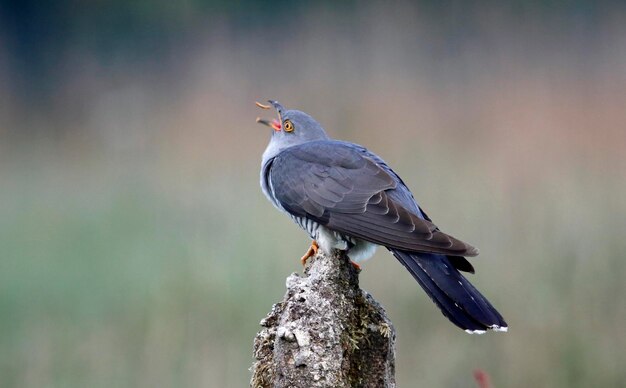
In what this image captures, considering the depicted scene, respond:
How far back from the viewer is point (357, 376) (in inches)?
94.9

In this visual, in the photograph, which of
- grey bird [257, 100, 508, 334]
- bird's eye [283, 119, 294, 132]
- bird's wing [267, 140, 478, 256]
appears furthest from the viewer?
bird's eye [283, 119, 294, 132]

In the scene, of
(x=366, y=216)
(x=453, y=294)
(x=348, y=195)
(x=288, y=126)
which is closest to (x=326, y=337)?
(x=453, y=294)

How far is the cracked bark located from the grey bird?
0.43 metres

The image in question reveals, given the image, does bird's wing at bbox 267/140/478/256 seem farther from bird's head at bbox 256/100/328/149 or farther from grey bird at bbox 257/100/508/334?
bird's head at bbox 256/100/328/149

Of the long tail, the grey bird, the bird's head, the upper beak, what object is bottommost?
the long tail

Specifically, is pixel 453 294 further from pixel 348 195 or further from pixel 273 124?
pixel 273 124

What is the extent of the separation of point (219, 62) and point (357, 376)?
5.40 m

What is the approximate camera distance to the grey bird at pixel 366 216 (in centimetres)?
294

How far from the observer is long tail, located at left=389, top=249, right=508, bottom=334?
2.80 meters

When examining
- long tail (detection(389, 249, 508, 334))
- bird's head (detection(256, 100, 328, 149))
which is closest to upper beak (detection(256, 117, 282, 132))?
bird's head (detection(256, 100, 328, 149))

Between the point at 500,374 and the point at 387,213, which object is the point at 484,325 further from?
the point at 500,374

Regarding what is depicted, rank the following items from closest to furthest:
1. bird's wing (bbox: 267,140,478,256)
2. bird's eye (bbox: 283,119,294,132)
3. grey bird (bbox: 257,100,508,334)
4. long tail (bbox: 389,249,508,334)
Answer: long tail (bbox: 389,249,508,334)
grey bird (bbox: 257,100,508,334)
bird's wing (bbox: 267,140,478,256)
bird's eye (bbox: 283,119,294,132)

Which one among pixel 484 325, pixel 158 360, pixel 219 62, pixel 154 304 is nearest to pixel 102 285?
pixel 154 304

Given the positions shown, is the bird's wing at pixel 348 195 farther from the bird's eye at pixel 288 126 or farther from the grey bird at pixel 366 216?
the bird's eye at pixel 288 126
